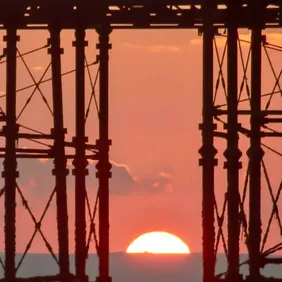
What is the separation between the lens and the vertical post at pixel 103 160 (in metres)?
39.4

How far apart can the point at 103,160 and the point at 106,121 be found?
1.15 m

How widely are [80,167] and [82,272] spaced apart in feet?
8.75

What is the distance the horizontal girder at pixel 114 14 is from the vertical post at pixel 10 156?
0.61 meters

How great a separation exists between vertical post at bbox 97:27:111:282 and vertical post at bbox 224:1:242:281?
7.02 meters

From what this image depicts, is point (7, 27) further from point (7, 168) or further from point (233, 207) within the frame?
point (233, 207)

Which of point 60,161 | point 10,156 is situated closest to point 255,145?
point 60,161

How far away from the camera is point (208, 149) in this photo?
3200 centimetres

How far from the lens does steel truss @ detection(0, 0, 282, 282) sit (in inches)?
1278

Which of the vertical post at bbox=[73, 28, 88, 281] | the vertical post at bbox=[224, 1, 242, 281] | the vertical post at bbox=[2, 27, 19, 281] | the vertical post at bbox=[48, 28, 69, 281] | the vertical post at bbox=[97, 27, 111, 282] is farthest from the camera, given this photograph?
the vertical post at bbox=[97, 27, 111, 282]

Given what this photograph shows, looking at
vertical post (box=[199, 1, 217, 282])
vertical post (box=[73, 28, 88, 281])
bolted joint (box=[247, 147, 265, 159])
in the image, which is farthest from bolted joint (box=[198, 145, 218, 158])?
vertical post (box=[73, 28, 88, 281])

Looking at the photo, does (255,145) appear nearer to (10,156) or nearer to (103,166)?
(10,156)

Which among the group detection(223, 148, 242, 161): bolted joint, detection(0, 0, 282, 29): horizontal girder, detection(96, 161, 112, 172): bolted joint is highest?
detection(0, 0, 282, 29): horizontal girder

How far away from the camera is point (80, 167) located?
39.1 metres

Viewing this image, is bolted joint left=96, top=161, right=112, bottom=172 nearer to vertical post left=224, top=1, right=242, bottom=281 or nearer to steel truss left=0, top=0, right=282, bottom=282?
steel truss left=0, top=0, right=282, bottom=282
